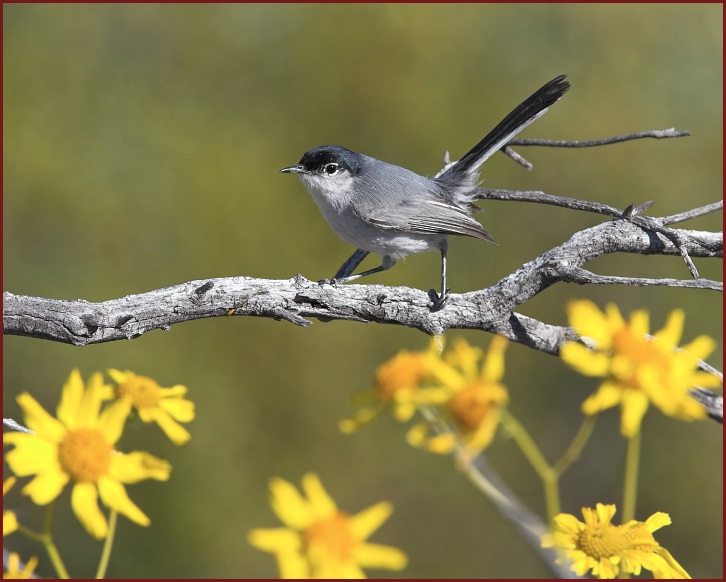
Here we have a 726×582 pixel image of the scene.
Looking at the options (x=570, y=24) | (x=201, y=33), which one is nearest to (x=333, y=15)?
(x=201, y=33)

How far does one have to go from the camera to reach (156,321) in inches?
70.6

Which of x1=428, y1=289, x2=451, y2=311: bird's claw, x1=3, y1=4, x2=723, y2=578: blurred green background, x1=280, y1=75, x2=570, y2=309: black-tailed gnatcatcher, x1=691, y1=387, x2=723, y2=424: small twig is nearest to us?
x1=691, y1=387, x2=723, y2=424: small twig

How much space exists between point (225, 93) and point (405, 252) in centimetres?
229

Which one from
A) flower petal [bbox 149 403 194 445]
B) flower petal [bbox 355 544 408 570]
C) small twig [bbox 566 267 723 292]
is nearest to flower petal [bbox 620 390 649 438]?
flower petal [bbox 355 544 408 570]

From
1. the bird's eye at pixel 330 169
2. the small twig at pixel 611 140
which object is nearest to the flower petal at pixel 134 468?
the small twig at pixel 611 140

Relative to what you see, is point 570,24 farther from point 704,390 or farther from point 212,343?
point 704,390

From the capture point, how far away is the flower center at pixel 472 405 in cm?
68

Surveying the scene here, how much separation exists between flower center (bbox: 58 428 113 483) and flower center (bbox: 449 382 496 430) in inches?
13.2

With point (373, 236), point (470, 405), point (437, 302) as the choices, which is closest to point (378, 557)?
point (470, 405)

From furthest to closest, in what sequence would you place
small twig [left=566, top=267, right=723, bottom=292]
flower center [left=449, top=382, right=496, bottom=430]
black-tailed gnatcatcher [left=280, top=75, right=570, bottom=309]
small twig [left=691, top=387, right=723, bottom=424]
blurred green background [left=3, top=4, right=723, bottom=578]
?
blurred green background [left=3, top=4, right=723, bottom=578] → black-tailed gnatcatcher [left=280, top=75, right=570, bottom=309] → small twig [left=566, top=267, right=723, bottom=292] → small twig [left=691, top=387, right=723, bottom=424] → flower center [left=449, top=382, right=496, bottom=430]

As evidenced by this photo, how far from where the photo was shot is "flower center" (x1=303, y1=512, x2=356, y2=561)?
0.61m

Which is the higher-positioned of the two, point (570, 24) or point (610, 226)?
point (570, 24)

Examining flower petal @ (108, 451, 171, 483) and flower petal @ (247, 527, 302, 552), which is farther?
flower petal @ (108, 451, 171, 483)

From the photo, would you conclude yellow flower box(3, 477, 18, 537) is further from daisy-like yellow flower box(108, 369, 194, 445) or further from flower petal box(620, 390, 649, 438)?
flower petal box(620, 390, 649, 438)
